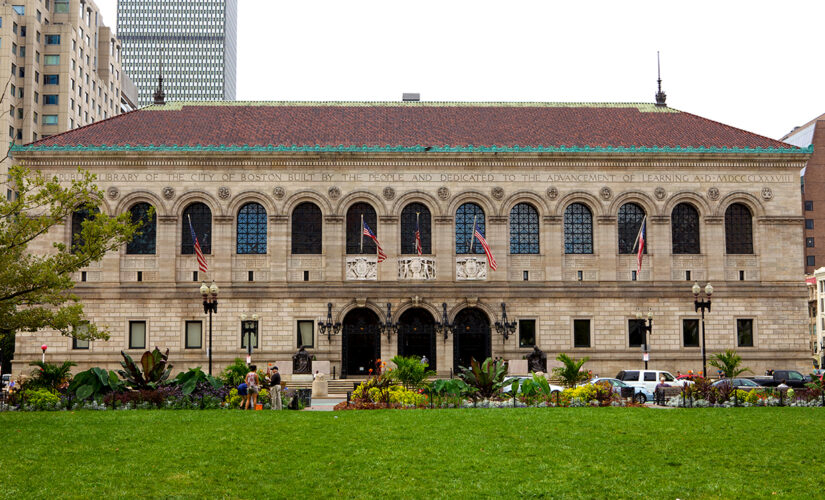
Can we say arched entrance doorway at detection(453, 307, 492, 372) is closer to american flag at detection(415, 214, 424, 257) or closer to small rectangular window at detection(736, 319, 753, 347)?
american flag at detection(415, 214, 424, 257)

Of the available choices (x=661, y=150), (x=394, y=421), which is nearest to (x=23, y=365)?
(x=394, y=421)

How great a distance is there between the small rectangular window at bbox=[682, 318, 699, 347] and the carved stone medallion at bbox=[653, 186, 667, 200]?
7620 millimetres

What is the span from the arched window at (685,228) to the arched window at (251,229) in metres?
25.0

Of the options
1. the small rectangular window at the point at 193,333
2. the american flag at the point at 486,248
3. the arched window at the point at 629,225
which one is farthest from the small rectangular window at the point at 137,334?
the arched window at the point at 629,225

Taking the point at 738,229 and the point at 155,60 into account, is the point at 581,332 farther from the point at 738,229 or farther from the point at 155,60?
the point at 155,60

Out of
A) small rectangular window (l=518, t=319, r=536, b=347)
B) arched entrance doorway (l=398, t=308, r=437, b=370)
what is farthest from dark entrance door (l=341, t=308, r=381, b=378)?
small rectangular window (l=518, t=319, r=536, b=347)

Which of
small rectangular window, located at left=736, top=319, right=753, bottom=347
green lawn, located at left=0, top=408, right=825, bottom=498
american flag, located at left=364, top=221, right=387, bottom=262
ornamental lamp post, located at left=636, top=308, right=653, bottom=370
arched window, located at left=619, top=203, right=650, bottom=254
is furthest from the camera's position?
arched window, located at left=619, top=203, right=650, bottom=254

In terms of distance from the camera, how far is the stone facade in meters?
49.0

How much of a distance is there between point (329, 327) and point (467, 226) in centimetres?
1038

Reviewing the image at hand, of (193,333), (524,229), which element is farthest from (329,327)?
(524,229)

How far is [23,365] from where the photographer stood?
48000 mm

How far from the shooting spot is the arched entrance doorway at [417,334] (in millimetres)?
49531

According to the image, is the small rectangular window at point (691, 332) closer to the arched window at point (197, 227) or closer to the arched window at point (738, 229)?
the arched window at point (738, 229)

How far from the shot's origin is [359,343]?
4959cm
